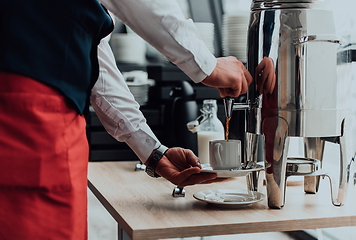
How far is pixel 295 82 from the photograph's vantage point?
954 millimetres

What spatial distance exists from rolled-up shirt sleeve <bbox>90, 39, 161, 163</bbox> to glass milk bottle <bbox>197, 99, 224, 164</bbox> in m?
0.40

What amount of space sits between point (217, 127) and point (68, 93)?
0.85 m

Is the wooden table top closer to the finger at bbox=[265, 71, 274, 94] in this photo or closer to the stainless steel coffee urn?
the stainless steel coffee urn

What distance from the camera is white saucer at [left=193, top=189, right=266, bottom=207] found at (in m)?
0.94

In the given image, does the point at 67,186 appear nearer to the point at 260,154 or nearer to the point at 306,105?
the point at 306,105

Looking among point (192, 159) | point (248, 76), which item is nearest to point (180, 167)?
point (192, 159)

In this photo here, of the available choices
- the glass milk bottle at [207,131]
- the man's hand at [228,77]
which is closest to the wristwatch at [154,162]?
the man's hand at [228,77]

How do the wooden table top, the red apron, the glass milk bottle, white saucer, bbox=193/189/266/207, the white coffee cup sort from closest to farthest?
the red apron
the wooden table top
white saucer, bbox=193/189/266/207
the white coffee cup
the glass milk bottle

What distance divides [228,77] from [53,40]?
0.37 meters

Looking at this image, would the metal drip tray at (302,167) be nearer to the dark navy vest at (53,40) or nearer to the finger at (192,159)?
the finger at (192,159)

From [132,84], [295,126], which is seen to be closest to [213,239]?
[132,84]

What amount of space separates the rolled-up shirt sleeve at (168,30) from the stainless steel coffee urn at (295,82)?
0.18m

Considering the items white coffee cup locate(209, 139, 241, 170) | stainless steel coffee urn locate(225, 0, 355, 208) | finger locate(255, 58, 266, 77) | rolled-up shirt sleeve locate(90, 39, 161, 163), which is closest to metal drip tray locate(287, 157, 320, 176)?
stainless steel coffee urn locate(225, 0, 355, 208)

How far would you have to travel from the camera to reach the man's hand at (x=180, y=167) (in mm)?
971
